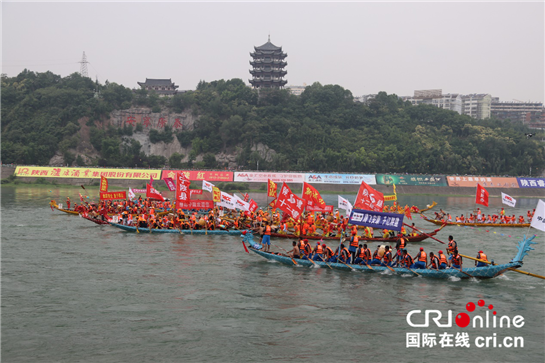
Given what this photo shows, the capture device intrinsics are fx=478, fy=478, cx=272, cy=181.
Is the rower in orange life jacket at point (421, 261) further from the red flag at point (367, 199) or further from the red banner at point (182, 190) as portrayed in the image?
the red banner at point (182, 190)

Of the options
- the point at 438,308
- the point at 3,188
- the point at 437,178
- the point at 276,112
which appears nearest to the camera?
the point at 438,308

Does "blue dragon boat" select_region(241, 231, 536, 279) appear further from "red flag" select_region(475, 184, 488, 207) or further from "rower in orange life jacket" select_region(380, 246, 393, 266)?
"red flag" select_region(475, 184, 488, 207)

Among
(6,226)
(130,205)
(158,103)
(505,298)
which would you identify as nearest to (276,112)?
(158,103)

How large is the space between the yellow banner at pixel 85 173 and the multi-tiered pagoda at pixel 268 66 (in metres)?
51.7

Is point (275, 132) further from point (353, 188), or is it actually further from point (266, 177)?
point (353, 188)

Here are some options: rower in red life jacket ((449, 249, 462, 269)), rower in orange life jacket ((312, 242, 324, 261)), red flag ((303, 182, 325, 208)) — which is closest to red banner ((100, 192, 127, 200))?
red flag ((303, 182, 325, 208))

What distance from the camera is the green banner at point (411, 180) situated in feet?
218

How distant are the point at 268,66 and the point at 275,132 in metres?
29.2

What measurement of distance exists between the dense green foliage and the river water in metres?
56.7

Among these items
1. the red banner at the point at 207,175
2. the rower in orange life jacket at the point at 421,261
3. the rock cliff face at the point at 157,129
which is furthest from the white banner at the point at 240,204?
the rock cliff face at the point at 157,129

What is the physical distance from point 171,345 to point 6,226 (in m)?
21.9

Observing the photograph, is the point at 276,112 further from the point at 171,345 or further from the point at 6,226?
the point at 171,345

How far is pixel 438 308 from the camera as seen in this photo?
15625 millimetres

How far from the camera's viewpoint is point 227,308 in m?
15.3
